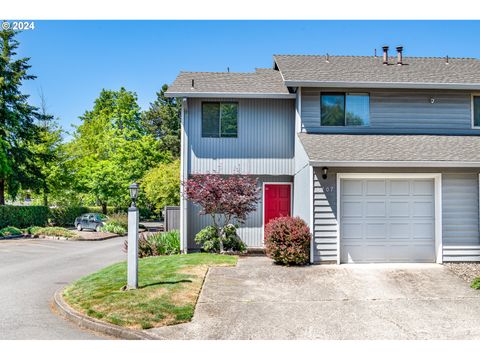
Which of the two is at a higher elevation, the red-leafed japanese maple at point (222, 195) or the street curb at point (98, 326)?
the red-leafed japanese maple at point (222, 195)

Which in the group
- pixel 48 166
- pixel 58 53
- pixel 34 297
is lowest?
pixel 34 297

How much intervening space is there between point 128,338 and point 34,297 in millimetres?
4193

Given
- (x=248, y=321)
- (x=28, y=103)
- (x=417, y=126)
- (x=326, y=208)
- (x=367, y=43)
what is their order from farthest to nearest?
1. (x=28, y=103)
2. (x=367, y=43)
3. (x=417, y=126)
4. (x=326, y=208)
5. (x=248, y=321)

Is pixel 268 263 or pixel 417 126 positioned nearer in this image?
pixel 268 263

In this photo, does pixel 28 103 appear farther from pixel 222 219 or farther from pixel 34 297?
pixel 34 297

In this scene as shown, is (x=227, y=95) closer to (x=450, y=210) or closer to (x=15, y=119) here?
(x=450, y=210)

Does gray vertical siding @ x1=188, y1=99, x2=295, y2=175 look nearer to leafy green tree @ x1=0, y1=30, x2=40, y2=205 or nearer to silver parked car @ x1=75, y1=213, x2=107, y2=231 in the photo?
silver parked car @ x1=75, y1=213, x2=107, y2=231

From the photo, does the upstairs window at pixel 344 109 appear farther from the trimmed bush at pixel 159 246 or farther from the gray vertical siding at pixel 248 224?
the trimmed bush at pixel 159 246

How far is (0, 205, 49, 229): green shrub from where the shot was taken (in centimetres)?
2644

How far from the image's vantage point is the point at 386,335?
22.0ft

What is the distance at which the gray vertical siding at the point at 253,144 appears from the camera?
1505cm

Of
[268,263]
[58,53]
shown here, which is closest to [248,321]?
[268,263]

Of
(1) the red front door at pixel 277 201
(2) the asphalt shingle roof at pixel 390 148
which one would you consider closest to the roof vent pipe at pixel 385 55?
(2) the asphalt shingle roof at pixel 390 148

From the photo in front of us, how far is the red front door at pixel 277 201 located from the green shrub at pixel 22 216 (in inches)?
753
